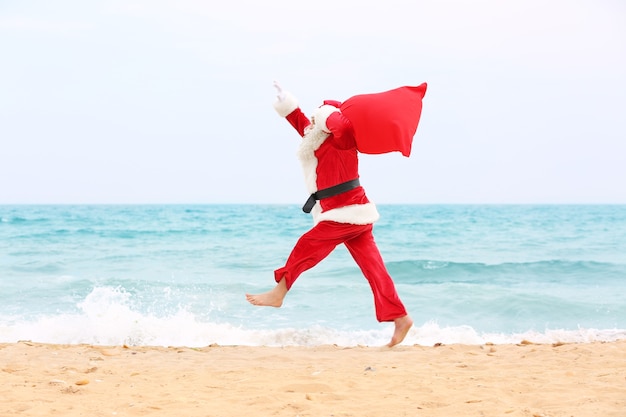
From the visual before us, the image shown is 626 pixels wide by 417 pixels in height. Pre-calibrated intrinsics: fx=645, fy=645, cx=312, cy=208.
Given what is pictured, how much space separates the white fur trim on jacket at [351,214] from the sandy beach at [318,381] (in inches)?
38.3

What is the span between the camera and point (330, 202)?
4230 millimetres

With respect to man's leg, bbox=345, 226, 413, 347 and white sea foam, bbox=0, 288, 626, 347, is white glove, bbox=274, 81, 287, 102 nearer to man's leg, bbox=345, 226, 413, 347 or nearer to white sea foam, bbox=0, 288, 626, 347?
man's leg, bbox=345, 226, 413, 347

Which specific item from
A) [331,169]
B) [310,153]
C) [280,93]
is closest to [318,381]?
[331,169]

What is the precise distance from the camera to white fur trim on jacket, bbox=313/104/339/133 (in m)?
4.11

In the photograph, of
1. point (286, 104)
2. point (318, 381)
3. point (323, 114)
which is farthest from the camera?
point (286, 104)

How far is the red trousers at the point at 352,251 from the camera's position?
4.23 meters

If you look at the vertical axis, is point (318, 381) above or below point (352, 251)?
below

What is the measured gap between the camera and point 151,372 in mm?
4219

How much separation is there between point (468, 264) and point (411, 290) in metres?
3.81

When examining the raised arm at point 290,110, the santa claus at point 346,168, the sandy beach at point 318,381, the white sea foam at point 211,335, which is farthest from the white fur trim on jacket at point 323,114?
the white sea foam at point 211,335

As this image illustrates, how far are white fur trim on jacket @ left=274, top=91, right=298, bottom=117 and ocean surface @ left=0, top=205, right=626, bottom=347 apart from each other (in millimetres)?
2593

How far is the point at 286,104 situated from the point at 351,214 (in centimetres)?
87

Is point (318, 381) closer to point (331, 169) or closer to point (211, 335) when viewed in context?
point (331, 169)

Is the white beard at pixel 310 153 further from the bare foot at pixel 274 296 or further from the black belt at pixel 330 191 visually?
the bare foot at pixel 274 296
